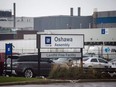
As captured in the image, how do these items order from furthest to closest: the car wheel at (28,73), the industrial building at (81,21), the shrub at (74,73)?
1. the industrial building at (81,21)
2. the car wheel at (28,73)
3. the shrub at (74,73)

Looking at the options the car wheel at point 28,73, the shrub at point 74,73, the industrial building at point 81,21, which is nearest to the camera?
the shrub at point 74,73

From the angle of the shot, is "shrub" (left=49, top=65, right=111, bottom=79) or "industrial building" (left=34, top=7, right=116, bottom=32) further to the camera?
"industrial building" (left=34, top=7, right=116, bottom=32)

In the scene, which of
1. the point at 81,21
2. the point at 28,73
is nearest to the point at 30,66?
the point at 28,73

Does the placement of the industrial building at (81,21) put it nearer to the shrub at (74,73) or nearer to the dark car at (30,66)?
the dark car at (30,66)

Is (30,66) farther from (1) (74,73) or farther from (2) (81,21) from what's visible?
(2) (81,21)

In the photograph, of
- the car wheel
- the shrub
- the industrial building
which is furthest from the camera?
the industrial building

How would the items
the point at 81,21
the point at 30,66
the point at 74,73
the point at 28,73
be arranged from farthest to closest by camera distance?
the point at 81,21 → the point at 28,73 → the point at 30,66 → the point at 74,73

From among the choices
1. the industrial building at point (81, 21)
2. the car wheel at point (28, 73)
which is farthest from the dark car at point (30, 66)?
the industrial building at point (81, 21)

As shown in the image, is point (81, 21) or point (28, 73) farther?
point (81, 21)

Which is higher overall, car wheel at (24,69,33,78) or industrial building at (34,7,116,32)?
industrial building at (34,7,116,32)

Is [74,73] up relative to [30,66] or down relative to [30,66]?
down

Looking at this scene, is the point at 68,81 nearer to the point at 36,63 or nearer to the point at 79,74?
the point at 79,74

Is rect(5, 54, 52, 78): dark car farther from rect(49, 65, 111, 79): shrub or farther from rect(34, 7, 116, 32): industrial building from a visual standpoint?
rect(34, 7, 116, 32): industrial building

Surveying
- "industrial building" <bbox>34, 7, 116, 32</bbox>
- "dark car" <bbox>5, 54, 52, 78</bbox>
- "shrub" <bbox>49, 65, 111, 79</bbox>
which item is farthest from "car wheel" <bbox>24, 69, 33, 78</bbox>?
"industrial building" <bbox>34, 7, 116, 32</bbox>
